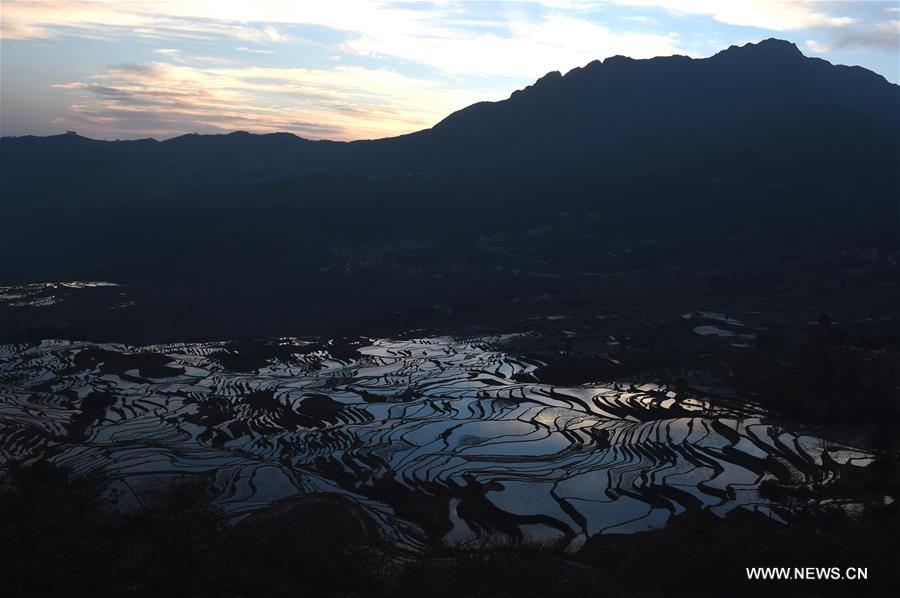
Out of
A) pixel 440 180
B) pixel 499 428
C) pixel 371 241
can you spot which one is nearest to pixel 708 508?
pixel 499 428

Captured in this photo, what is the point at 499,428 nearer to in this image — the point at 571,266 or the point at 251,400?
the point at 251,400

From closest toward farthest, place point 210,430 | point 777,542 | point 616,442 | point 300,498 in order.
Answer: point 777,542 → point 300,498 → point 616,442 → point 210,430

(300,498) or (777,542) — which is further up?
(777,542)

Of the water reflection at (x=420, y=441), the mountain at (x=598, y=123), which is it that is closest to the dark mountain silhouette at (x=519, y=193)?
the mountain at (x=598, y=123)

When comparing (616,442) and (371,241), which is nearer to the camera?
(616,442)

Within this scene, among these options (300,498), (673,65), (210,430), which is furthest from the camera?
(673,65)
